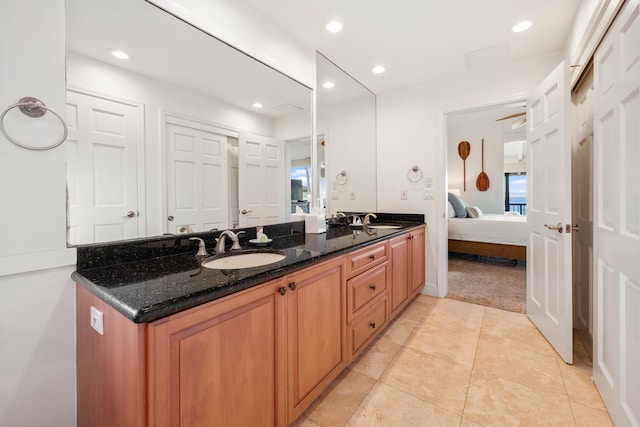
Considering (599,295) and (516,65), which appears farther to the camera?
(516,65)

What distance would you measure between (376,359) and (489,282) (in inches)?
92.9

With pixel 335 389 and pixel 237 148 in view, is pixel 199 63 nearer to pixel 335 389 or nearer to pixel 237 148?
pixel 237 148

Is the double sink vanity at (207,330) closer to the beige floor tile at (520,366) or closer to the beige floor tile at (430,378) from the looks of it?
the beige floor tile at (430,378)

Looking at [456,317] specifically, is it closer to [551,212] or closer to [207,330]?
[551,212]

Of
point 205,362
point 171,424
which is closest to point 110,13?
point 205,362

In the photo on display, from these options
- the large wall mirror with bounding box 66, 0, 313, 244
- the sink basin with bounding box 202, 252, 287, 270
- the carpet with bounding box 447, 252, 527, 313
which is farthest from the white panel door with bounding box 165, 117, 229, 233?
the carpet with bounding box 447, 252, 527, 313

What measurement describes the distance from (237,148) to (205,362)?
4.31 ft

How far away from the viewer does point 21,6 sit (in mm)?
990

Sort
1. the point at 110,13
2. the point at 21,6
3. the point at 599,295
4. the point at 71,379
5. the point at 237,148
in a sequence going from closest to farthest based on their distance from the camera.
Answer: the point at 21,6 → the point at 71,379 → the point at 110,13 → the point at 599,295 → the point at 237,148

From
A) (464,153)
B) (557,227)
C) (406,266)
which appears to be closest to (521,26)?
(557,227)

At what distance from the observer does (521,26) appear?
209cm

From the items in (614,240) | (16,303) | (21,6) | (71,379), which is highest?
(21,6)

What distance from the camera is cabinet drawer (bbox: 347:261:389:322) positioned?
1687 mm

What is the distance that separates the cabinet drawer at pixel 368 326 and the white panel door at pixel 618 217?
1.21 metres
